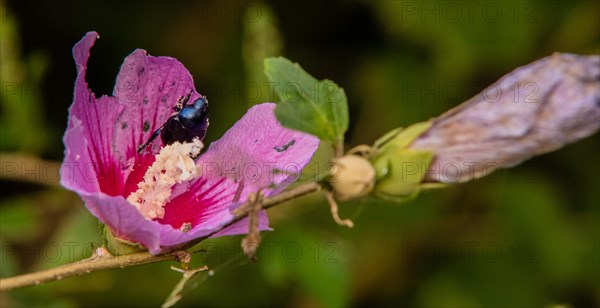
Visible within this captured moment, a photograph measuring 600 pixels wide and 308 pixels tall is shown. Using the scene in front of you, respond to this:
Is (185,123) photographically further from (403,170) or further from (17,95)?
(17,95)

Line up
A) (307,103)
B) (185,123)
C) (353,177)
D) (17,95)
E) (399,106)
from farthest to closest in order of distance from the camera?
(399,106) < (17,95) < (185,123) < (307,103) < (353,177)

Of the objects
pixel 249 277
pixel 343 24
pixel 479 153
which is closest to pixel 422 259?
pixel 249 277

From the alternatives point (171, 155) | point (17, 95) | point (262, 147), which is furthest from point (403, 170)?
point (17, 95)

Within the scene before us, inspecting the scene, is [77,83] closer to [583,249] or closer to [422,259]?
[422,259]

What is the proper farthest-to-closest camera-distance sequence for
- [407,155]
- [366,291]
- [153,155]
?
[366,291]
[153,155]
[407,155]

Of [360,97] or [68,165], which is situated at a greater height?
[68,165]

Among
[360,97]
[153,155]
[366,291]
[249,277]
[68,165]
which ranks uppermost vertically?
[68,165]
